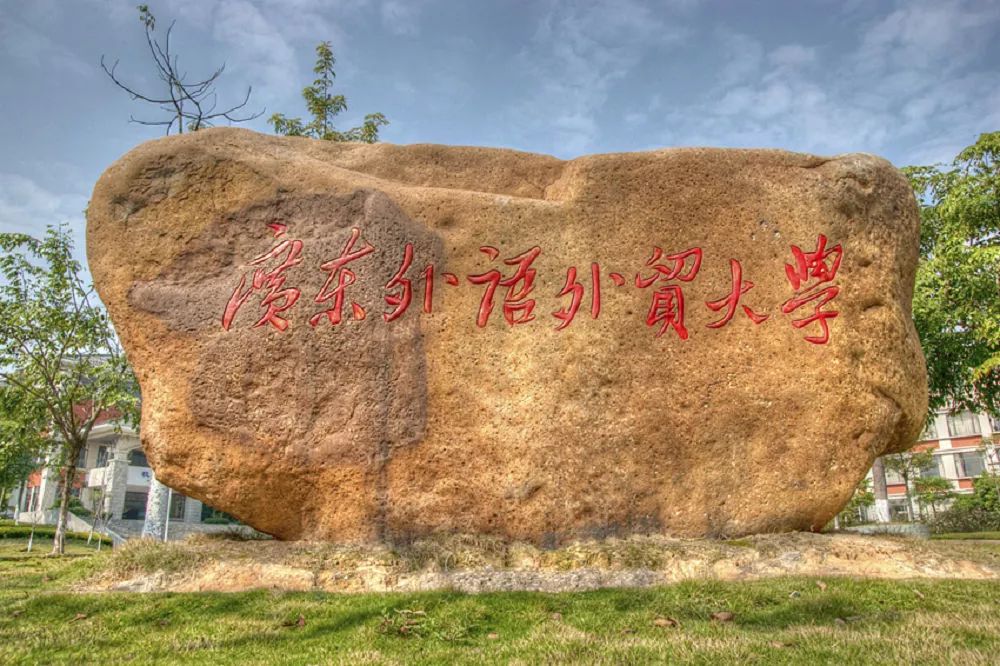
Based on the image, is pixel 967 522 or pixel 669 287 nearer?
pixel 669 287

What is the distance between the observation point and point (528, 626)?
5211mm

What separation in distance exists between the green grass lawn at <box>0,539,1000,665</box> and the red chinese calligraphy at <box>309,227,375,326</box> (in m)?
2.72

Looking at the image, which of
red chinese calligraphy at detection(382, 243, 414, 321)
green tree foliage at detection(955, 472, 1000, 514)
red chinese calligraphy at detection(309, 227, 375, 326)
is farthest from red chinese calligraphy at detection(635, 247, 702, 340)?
green tree foliage at detection(955, 472, 1000, 514)

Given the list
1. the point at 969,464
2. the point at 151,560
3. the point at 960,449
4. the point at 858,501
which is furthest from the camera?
the point at 960,449

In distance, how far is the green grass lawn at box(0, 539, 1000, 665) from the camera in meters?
4.39

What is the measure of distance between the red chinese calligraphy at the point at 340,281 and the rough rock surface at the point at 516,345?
4cm

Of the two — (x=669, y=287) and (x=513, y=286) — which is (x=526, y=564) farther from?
(x=669, y=287)

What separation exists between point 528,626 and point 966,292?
15.4 m

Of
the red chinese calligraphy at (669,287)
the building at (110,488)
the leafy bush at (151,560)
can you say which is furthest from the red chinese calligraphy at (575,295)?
the building at (110,488)

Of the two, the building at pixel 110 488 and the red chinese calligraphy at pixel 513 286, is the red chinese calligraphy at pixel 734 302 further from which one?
the building at pixel 110 488

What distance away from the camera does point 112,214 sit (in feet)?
25.0

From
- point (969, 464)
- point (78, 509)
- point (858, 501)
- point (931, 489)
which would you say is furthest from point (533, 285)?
point (969, 464)

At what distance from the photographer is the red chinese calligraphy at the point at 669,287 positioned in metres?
7.52

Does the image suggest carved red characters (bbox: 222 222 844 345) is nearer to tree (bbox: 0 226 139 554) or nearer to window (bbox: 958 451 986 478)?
tree (bbox: 0 226 139 554)
